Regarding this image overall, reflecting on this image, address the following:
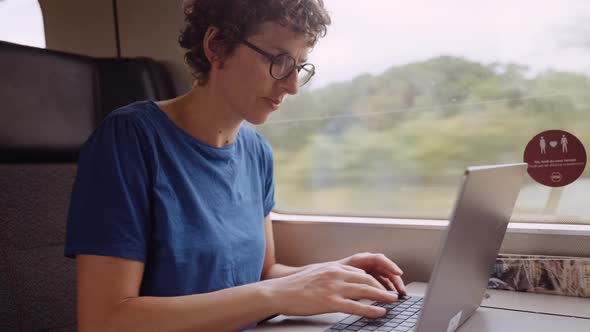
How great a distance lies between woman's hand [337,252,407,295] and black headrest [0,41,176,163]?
0.83m

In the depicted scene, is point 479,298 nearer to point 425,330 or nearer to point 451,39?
point 425,330

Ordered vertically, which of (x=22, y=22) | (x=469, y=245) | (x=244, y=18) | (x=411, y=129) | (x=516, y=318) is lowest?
(x=516, y=318)

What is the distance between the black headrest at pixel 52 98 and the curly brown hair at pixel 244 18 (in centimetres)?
45

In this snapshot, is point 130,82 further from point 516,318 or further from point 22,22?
point 516,318

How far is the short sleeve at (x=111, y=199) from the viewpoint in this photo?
39.7 inches

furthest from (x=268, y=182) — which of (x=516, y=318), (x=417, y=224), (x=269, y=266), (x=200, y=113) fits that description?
(x=516, y=318)

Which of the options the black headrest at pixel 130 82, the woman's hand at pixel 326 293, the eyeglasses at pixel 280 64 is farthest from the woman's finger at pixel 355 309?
the black headrest at pixel 130 82

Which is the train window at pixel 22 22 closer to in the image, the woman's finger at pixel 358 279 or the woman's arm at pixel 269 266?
the woman's arm at pixel 269 266

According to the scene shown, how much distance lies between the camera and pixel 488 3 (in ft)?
4.97

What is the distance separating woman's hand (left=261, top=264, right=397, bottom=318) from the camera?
1.00 m

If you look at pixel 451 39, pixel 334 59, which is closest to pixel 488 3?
pixel 451 39

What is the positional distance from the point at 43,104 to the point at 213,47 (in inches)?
20.5

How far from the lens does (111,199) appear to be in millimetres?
1033

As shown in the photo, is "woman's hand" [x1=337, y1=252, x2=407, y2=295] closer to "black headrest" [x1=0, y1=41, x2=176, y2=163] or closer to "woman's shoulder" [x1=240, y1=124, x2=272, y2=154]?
"woman's shoulder" [x1=240, y1=124, x2=272, y2=154]
